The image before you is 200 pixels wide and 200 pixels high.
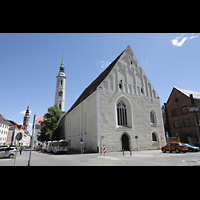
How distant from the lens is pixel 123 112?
1013 inches

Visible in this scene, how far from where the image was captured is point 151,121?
28.2 m

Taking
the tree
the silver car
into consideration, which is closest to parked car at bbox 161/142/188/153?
the silver car

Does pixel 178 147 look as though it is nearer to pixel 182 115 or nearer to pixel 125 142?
pixel 125 142

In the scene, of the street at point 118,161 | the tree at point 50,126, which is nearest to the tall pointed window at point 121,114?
the street at point 118,161

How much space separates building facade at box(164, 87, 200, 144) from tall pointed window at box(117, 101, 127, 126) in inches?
521

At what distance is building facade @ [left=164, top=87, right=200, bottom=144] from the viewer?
1316 inches

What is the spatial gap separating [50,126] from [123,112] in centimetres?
2426

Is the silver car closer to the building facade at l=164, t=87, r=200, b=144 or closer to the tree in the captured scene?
the tree

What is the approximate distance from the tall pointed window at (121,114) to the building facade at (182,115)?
1324 cm

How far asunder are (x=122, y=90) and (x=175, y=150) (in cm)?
1278

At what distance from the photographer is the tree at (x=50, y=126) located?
1527 inches
